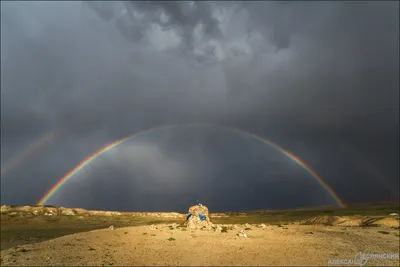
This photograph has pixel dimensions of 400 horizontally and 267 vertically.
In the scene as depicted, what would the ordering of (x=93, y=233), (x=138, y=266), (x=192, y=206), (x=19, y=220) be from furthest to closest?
(x=19, y=220) → (x=192, y=206) → (x=93, y=233) → (x=138, y=266)

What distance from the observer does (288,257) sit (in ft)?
95.6

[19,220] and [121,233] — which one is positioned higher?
[19,220]

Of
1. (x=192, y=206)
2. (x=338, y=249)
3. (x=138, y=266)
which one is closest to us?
(x=138, y=266)

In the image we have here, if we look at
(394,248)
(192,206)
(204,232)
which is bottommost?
(394,248)

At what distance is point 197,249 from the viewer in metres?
32.8

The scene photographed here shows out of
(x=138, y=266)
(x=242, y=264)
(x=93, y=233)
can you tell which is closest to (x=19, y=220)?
(x=93, y=233)

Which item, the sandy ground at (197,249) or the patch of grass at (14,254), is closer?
the sandy ground at (197,249)

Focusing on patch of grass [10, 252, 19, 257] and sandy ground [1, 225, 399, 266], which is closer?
sandy ground [1, 225, 399, 266]

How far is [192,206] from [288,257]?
27595 mm

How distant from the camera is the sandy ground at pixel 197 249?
91.9ft

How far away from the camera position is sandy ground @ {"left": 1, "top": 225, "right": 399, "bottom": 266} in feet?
91.9

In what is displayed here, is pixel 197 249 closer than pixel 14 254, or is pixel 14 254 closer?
pixel 14 254

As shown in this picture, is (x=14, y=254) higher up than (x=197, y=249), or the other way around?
(x=14, y=254)

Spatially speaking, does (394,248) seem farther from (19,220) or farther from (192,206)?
(19,220)
